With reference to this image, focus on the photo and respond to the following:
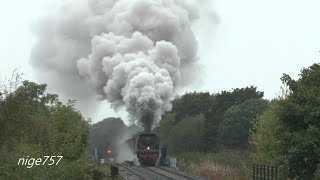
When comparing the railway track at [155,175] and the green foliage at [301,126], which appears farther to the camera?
the railway track at [155,175]

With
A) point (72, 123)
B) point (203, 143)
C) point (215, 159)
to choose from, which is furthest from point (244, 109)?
point (72, 123)

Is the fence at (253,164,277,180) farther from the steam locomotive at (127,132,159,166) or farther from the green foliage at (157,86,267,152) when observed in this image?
the green foliage at (157,86,267,152)

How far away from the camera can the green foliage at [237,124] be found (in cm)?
6319

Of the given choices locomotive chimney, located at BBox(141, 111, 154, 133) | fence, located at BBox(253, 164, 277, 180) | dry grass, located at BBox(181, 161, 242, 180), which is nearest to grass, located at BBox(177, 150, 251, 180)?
dry grass, located at BBox(181, 161, 242, 180)

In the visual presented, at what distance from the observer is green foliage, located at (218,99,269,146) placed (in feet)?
207

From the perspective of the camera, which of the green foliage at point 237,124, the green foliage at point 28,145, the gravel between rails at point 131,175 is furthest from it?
the green foliage at point 237,124

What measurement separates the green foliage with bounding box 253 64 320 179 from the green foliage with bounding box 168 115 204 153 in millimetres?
43102

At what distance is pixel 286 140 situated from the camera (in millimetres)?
18250

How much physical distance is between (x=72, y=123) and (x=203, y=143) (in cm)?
3689

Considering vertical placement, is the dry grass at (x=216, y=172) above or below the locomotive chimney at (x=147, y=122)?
below

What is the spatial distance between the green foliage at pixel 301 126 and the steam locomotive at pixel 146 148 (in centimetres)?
2500

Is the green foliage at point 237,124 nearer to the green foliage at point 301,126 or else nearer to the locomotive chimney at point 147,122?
the locomotive chimney at point 147,122

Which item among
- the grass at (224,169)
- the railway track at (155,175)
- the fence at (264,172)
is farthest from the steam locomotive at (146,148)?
the fence at (264,172)

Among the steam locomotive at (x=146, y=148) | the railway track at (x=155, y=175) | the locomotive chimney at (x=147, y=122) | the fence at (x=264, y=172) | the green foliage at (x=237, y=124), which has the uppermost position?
the green foliage at (x=237, y=124)
